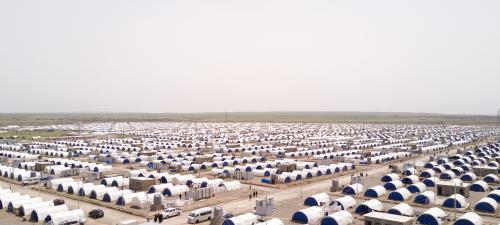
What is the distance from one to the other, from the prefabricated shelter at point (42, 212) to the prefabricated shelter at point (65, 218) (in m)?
1.03

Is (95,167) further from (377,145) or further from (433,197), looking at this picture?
(377,145)

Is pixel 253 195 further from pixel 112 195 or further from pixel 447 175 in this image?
pixel 447 175

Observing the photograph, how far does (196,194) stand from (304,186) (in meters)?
13.0

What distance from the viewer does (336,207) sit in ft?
105

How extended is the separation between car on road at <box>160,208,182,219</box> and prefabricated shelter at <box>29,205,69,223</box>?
23.6 ft

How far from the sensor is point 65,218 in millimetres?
28875

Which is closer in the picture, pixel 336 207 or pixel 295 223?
pixel 295 223

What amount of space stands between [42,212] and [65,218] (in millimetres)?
2644

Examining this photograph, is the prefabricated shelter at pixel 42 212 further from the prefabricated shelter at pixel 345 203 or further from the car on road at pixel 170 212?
the prefabricated shelter at pixel 345 203

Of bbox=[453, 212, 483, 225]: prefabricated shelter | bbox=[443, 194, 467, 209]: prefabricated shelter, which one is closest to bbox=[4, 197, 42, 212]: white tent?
bbox=[453, 212, 483, 225]: prefabricated shelter

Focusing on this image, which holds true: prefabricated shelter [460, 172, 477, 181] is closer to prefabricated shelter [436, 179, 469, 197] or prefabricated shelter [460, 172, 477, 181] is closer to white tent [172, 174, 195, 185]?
prefabricated shelter [436, 179, 469, 197]

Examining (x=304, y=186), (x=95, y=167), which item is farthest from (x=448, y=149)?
(x=95, y=167)

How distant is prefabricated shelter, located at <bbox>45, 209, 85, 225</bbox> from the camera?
93.4ft

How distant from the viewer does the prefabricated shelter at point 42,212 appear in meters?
30.0
